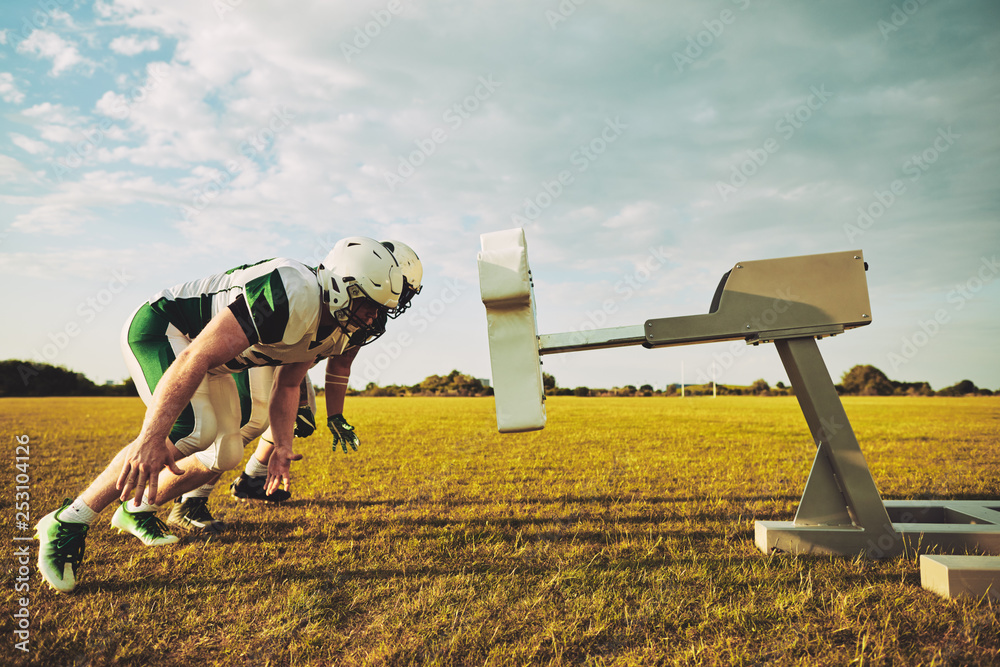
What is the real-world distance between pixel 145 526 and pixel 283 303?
2.01 meters

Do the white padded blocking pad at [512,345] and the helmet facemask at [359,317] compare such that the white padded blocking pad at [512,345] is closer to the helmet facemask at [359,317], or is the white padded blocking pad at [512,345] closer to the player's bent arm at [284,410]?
the helmet facemask at [359,317]

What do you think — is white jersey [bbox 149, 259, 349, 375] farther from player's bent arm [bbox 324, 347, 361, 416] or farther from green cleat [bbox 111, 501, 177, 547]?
green cleat [bbox 111, 501, 177, 547]

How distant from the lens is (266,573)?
9.48ft

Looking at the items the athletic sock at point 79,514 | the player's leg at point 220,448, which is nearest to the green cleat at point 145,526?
the player's leg at point 220,448

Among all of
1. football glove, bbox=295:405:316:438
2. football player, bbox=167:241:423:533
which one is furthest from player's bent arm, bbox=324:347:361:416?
football glove, bbox=295:405:316:438

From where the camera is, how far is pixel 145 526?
3373mm

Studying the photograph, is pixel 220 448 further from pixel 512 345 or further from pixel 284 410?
pixel 512 345

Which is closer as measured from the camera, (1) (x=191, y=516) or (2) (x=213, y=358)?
(2) (x=213, y=358)

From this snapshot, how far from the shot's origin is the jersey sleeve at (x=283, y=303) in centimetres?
262

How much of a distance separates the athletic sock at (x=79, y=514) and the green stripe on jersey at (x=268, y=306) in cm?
139

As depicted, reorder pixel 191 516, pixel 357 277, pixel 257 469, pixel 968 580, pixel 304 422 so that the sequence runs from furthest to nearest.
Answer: pixel 257 469, pixel 304 422, pixel 191 516, pixel 357 277, pixel 968 580

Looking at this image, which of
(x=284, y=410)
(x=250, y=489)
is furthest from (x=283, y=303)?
(x=250, y=489)

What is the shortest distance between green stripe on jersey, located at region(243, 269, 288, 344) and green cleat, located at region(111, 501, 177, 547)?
178 cm

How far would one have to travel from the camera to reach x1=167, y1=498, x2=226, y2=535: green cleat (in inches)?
150
